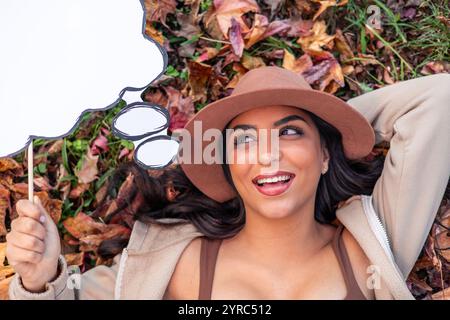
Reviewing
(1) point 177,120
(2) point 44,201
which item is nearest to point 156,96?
(1) point 177,120

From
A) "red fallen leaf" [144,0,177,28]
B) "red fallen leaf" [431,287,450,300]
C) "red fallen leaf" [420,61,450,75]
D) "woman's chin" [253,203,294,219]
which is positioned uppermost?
"red fallen leaf" [144,0,177,28]

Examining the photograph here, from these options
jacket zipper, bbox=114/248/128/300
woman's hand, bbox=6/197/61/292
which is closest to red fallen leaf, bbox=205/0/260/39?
jacket zipper, bbox=114/248/128/300

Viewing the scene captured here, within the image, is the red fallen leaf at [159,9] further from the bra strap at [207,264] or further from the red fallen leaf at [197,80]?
the bra strap at [207,264]

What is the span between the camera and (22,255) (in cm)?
207

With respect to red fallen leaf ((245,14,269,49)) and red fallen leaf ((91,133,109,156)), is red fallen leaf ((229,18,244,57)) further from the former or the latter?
red fallen leaf ((91,133,109,156))

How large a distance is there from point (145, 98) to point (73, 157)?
386 millimetres

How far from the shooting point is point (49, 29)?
2039 millimetres

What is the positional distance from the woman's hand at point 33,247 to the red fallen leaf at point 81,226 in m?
0.53

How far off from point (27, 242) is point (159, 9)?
1.21 metres

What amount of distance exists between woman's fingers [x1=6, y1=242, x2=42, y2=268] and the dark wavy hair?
50 centimetres

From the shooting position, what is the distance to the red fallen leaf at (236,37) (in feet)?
9.18

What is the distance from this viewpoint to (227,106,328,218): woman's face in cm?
215

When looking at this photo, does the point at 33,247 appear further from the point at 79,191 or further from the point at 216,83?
the point at 216,83
